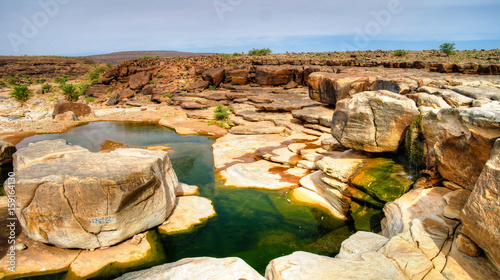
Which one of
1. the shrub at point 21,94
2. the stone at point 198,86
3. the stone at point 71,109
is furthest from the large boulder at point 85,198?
the shrub at point 21,94

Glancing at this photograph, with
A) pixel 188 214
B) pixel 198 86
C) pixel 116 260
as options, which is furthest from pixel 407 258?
pixel 198 86

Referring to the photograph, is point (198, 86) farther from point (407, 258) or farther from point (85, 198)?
point (407, 258)

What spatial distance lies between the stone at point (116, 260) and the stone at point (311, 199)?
4.25 meters

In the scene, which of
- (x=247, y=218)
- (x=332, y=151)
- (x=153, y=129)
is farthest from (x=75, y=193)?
(x=153, y=129)

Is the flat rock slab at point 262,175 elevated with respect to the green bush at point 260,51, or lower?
lower

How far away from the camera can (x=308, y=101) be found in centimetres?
1922

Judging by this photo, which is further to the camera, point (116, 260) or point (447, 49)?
point (447, 49)

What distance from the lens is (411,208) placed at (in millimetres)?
5871

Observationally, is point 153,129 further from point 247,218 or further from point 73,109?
point 247,218

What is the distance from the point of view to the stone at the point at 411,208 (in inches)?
216

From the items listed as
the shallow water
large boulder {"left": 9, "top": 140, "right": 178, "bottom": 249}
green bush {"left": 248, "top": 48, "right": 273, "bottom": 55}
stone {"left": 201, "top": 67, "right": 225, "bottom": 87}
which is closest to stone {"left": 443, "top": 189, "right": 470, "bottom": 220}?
the shallow water

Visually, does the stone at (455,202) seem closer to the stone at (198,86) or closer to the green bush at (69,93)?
the stone at (198,86)

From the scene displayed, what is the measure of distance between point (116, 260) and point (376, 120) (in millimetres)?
6981

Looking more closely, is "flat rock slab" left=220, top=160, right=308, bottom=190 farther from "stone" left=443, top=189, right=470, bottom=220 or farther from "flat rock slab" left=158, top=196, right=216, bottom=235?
"stone" left=443, top=189, right=470, bottom=220
